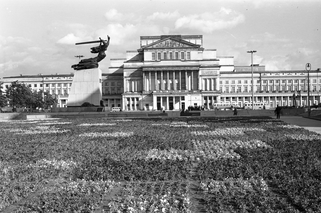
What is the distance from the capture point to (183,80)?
10550cm

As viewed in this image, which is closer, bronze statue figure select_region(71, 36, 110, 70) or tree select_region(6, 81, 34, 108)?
bronze statue figure select_region(71, 36, 110, 70)

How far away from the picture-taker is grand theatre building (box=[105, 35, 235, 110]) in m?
104

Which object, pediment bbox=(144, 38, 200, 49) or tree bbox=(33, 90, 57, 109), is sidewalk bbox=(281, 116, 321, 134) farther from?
pediment bbox=(144, 38, 200, 49)

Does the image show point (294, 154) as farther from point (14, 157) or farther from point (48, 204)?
point (14, 157)

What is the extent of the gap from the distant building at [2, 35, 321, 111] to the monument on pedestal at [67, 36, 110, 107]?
5540 centimetres

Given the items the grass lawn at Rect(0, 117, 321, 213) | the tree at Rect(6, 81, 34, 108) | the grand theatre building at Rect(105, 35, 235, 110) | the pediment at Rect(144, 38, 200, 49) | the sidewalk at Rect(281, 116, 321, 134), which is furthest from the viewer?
the pediment at Rect(144, 38, 200, 49)

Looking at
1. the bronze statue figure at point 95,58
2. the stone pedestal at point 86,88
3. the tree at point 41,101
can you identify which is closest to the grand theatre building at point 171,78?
the tree at point 41,101

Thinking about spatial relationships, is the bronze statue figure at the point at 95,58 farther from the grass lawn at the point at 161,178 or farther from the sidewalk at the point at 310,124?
the grass lawn at the point at 161,178

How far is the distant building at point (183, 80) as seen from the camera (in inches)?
4094

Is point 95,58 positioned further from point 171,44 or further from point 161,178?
point 171,44

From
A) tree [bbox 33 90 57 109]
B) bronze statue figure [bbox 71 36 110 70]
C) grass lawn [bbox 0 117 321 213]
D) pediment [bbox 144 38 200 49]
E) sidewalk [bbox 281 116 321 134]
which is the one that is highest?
pediment [bbox 144 38 200 49]

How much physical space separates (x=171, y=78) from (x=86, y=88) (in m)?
63.6

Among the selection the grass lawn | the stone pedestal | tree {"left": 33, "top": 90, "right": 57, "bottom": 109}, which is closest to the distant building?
tree {"left": 33, "top": 90, "right": 57, "bottom": 109}

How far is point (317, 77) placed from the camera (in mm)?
120500
